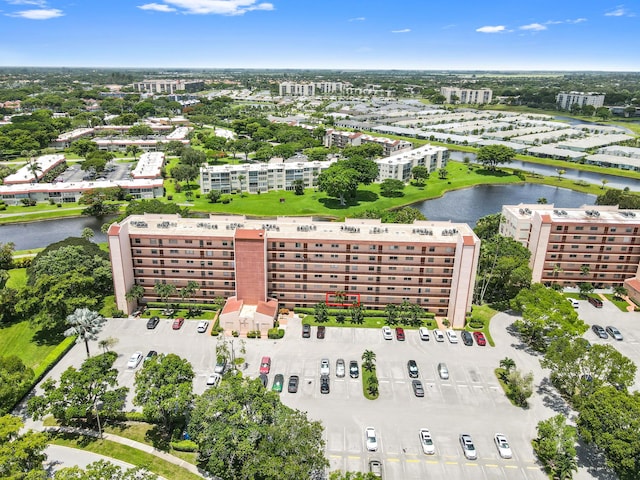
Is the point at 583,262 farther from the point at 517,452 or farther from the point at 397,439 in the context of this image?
the point at 397,439

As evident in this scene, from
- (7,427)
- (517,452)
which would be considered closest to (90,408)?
(7,427)

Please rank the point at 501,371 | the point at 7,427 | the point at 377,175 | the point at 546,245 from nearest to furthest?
the point at 7,427
the point at 501,371
the point at 546,245
the point at 377,175

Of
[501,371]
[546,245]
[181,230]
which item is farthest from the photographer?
[546,245]

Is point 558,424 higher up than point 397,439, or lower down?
higher up

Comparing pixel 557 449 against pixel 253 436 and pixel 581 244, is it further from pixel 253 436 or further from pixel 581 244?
pixel 581 244

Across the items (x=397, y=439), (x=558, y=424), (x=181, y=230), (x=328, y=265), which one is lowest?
(x=397, y=439)

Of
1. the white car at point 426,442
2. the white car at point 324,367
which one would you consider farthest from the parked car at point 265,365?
the white car at point 426,442

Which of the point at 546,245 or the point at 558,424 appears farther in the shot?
the point at 546,245
